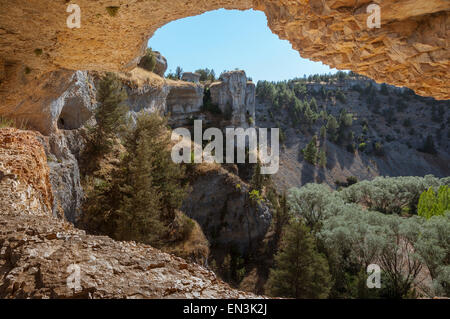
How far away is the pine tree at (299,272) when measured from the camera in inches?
562

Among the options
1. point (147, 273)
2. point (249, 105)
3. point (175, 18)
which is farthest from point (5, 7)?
point (249, 105)

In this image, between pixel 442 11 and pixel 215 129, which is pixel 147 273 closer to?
pixel 442 11

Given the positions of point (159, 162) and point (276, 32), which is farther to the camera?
point (159, 162)

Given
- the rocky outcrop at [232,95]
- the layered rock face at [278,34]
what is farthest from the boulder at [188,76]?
the layered rock face at [278,34]

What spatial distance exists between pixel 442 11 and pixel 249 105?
4432 cm

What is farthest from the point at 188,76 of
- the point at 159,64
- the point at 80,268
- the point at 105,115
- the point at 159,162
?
the point at 80,268

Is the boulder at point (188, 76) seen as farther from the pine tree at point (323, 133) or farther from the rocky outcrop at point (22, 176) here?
the pine tree at point (323, 133)

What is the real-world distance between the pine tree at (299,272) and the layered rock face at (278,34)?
12.9 meters

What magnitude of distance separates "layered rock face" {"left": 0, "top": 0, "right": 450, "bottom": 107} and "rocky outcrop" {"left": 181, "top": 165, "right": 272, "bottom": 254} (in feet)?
50.3

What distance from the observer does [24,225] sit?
10.9ft

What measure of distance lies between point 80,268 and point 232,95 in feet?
135

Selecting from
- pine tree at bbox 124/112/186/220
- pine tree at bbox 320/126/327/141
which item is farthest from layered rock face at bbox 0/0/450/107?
pine tree at bbox 320/126/327/141

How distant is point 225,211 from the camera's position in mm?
22328

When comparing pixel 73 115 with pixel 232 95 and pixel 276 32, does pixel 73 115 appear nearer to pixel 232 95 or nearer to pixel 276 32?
pixel 276 32
